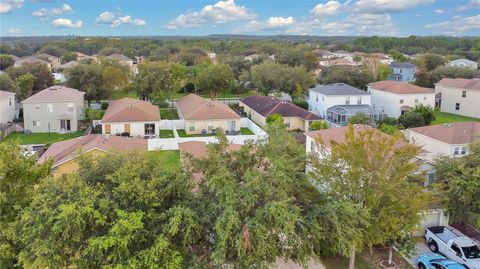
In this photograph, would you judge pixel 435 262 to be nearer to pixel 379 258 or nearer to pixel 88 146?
pixel 379 258

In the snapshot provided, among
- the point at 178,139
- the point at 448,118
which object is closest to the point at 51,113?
the point at 178,139

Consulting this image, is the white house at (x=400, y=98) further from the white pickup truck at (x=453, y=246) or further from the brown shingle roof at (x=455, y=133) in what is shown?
the white pickup truck at (x=453, y=246)

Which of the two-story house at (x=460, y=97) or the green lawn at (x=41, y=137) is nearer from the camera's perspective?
the green lawn at (x=41, y=137)

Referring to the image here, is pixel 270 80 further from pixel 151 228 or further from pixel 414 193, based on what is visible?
pixel 151 228

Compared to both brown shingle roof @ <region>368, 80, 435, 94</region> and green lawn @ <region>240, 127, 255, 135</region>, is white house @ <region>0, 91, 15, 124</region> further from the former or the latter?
brown shingle roof @ <region>368, 80, 435, 94</region>

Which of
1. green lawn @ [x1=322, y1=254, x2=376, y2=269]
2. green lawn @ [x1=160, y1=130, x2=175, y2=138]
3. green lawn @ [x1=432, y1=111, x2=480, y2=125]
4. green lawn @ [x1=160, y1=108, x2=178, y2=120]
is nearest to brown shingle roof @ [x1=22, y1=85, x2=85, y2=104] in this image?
green lawn @ [x1=160, y1=130, x2=175, y2=138]

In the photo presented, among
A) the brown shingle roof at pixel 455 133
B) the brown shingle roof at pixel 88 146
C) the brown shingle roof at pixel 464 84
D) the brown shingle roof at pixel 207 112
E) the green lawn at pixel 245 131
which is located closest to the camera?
the brown shingle roof at pixel 88 146

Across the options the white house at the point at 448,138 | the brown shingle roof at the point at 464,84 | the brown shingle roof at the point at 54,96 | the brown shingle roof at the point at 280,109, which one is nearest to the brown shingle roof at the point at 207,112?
the brown shingle roof at the point at 280,109
